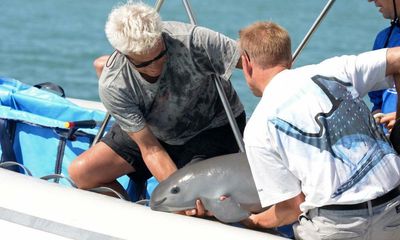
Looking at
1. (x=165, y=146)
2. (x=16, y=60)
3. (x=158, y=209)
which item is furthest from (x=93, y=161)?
(x=16, y=60)

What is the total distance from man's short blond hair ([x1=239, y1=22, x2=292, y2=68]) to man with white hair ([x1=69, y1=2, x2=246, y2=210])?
1.62ft

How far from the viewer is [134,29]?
2.89m

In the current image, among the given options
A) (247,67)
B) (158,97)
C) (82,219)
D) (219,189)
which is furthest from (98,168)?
(247,67)

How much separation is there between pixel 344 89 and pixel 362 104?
67 millimetres

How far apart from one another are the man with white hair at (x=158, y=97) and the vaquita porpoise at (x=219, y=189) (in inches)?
11.7

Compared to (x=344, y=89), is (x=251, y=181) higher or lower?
lower

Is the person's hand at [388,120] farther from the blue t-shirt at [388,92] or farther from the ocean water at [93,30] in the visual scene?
the ocean water at [93,30]

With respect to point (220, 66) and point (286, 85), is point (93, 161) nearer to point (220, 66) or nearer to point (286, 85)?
point (220, 66)

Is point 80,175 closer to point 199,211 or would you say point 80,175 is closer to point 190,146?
point 190,146

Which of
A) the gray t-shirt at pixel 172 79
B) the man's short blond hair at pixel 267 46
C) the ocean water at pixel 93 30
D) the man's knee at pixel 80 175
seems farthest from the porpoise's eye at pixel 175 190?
the ocean water at pixel 93 30

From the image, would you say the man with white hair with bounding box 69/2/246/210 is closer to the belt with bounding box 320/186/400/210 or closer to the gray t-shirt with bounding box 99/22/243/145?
the gray t-shirt with bounding box 99/22/243/145

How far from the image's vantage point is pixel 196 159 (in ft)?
10.4

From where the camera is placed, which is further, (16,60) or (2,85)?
(16,60)

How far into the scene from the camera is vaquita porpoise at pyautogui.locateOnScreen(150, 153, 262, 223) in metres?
2.69
